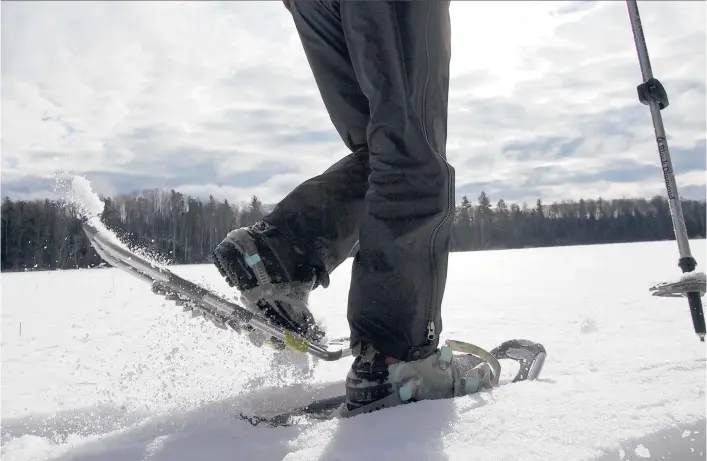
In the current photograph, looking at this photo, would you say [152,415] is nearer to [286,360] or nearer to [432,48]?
[286,360]

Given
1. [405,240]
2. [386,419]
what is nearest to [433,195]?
[405,240]

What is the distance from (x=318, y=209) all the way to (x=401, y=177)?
0.40 metres

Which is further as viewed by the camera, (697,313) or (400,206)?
(697,313)

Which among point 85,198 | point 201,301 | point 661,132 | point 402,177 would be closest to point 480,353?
point 402,177

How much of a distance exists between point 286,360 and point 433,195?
743 mm

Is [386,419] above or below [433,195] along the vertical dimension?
below

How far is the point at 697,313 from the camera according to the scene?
74.0 inches

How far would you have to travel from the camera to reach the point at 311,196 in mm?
1612

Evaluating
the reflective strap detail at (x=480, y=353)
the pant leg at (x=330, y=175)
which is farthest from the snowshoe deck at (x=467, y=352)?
the pant leg at (x=330, y=175)

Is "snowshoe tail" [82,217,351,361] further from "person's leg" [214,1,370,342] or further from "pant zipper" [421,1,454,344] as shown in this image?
"pant zipper" [421,1,454,344]

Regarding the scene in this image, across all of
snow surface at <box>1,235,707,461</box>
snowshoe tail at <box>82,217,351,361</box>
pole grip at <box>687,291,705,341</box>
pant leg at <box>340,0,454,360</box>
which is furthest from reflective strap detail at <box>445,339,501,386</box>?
pole grip at <box>687,291,705,341</box>

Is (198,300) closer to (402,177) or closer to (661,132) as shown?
(402,177)

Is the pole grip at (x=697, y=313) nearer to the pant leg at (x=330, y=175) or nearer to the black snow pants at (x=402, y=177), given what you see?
the black snow pants at (x=402, y=177)

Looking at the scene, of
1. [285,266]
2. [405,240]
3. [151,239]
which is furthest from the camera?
[151,239]
